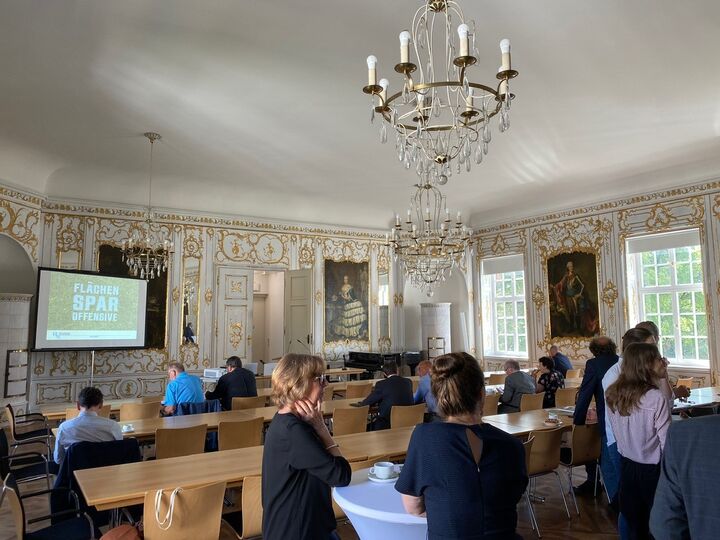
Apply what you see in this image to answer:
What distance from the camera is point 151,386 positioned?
32.3 ft

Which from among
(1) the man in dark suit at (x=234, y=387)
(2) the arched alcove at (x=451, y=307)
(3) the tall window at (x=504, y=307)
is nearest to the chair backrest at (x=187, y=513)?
(1) the man in dark suit at (x=234, y=387)

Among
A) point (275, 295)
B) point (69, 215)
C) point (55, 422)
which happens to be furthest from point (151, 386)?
point (275, 295)

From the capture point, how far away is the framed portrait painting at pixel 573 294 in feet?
34.7

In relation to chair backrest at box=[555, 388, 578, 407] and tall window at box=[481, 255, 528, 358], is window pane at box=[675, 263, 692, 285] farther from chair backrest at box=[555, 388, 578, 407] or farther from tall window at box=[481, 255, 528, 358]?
chair backrest at box=[555, 388, 578, 407]

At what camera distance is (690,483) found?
48.0 inches

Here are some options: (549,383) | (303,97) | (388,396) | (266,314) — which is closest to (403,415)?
(388,396)

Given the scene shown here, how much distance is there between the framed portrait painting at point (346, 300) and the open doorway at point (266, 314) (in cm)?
325

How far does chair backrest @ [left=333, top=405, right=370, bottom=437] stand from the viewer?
5020 millimetres

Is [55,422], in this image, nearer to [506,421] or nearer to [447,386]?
[506,421]

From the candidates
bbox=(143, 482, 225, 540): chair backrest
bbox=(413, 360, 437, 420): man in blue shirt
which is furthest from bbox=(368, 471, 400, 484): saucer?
bbox=(413, 360, 437, 420): man in blue shirt

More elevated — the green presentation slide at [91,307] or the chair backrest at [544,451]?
the green presentation slide at [91,307]

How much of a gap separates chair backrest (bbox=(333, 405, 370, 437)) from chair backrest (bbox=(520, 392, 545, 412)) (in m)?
1.90

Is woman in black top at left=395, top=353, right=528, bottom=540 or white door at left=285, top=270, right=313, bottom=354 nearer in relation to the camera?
woman in black top at left=395, top=353, right=528, bottom=540

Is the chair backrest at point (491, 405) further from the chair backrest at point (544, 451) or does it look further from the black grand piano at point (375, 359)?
the black grand piano at point (375, 359)
